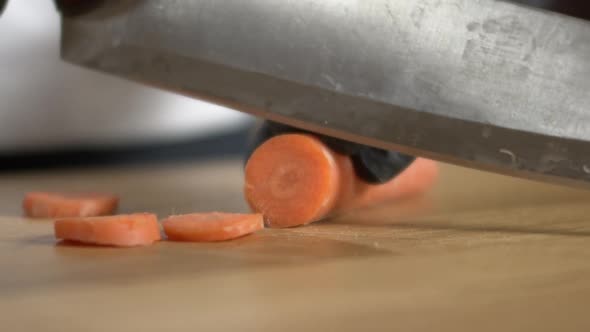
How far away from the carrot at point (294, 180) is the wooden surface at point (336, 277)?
33mm

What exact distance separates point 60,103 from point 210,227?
114 centimetres

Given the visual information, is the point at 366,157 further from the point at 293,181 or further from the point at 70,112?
the point at 70,112

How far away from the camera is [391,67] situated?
95 cm

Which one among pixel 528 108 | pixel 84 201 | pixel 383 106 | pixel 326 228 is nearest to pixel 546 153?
pixel 528 108

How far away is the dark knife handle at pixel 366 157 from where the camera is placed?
1.11 m

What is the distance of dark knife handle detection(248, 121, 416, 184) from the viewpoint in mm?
1106

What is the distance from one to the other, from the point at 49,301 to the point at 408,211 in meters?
0.63

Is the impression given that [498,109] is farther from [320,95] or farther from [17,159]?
[17,159]

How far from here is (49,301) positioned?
714 mm

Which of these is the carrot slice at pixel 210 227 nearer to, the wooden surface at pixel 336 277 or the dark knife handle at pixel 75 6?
the wooden surface at pixel 336 277

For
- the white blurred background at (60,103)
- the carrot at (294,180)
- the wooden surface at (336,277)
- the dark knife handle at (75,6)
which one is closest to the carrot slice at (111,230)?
the wooden surface at (336,277)

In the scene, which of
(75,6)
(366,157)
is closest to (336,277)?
(366,157)

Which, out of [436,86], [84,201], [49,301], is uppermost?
[436,86]

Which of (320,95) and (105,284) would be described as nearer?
(105,284)
